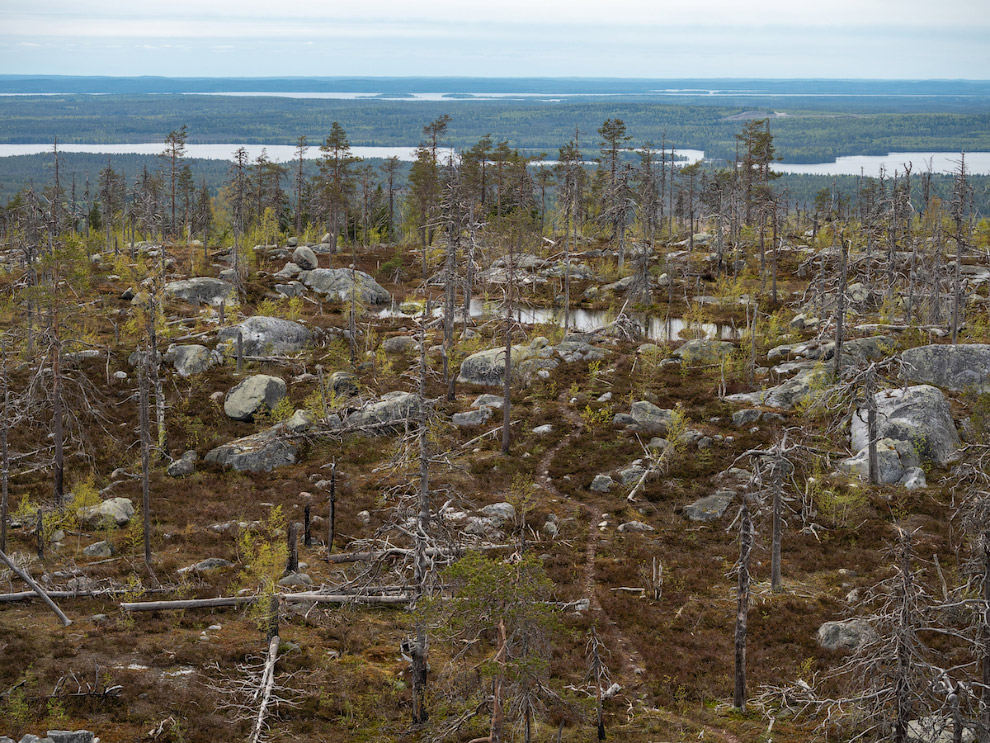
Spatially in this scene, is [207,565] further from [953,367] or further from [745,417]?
[953,367]

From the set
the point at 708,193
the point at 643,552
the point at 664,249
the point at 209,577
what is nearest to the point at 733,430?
the point at 643,552

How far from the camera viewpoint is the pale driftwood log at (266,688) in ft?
61.4

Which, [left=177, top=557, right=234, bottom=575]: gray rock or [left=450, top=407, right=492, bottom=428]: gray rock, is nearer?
[left=177, top=557, right=234, bottom=575]: gray rock

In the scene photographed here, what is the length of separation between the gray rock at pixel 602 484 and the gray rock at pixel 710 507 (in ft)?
11.8

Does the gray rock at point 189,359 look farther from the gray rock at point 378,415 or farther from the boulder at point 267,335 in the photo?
the gray rock at point 378,415

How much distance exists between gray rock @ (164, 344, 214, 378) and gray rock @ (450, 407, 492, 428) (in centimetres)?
1530

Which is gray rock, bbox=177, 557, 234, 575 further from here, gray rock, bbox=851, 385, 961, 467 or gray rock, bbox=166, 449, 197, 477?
gray rock, bbox=851, 385, 961, 467

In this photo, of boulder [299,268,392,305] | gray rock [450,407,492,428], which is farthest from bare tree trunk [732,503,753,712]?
boulder [299,268,392,305]

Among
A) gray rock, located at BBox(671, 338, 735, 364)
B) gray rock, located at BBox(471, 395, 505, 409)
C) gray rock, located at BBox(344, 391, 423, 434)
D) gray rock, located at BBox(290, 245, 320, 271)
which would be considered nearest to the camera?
gray rock, located at BBox(344, 391, 423, 434)

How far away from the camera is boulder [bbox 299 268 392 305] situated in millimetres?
67000

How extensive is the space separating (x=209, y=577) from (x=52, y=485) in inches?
513

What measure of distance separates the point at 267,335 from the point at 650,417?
24.1 meters

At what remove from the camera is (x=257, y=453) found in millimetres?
39312

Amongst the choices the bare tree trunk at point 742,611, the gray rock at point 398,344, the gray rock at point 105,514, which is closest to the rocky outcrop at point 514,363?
the gray rock at point 398,344
